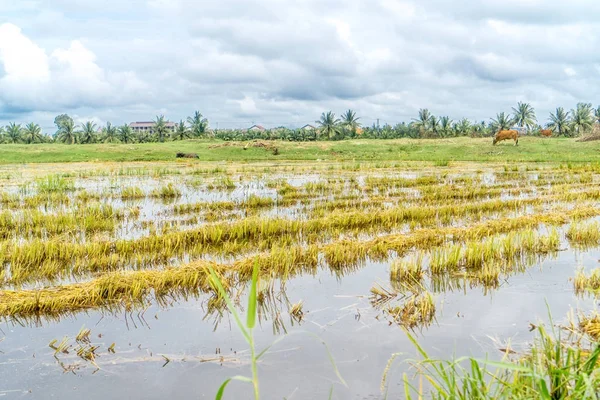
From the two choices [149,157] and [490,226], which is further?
[149,157]

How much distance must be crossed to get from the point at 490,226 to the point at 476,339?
4.57 metres

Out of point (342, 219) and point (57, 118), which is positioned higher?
point (57, 118)

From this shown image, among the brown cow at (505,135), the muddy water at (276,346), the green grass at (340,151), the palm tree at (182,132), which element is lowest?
the muddy water at (276,346)

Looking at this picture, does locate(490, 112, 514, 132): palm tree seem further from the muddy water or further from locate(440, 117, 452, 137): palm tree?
the muddy water

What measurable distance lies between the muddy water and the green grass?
85.4 feet

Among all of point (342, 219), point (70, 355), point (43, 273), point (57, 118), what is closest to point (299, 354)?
point (70, 355)

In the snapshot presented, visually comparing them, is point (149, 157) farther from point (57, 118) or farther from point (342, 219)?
point (57, 118)

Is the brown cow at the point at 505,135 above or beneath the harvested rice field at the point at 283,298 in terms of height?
above

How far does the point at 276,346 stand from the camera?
12.4 feet

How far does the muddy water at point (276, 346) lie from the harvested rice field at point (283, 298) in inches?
0.6

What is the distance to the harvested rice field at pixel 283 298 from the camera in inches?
133

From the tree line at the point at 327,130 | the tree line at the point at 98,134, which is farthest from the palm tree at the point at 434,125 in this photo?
the tree line at the point at 98,134

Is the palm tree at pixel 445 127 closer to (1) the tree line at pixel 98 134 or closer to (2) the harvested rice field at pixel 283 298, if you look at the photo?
(1) the tree line at pixel 98 134

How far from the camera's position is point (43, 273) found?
5.66 m
